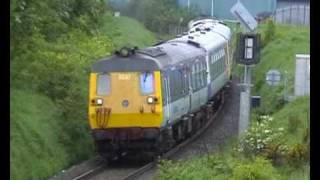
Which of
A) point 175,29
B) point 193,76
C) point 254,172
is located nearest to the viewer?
point 254,172

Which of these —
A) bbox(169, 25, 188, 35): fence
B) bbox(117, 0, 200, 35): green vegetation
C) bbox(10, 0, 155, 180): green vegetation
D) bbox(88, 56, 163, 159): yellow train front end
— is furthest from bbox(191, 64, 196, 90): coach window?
bbox(169, 25, 188, 35): fence

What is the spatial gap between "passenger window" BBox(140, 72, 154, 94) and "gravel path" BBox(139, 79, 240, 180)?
1700 millimetres

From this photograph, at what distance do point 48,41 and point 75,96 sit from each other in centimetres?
331

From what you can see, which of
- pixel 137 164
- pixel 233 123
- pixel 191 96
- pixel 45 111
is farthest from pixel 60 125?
pixel 233 123

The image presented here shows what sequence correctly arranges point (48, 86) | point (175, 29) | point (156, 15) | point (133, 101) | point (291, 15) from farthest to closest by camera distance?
point (175, 29), point (156, 15), point (291, 15), point (48, 86), point (133, 101)

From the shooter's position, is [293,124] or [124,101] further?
[293,124]

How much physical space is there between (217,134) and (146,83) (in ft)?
18.9

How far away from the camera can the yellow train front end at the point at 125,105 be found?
15453 mm

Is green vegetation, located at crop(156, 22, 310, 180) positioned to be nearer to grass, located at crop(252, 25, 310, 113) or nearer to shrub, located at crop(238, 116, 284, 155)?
shrub, located at crop(238, 116, 284, 155)

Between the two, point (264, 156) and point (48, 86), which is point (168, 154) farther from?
point (264, 156)

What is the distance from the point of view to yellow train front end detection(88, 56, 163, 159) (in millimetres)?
15453

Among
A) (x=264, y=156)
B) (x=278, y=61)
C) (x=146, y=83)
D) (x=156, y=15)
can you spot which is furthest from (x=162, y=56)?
(x=156, y=15)

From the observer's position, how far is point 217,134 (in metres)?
20.8

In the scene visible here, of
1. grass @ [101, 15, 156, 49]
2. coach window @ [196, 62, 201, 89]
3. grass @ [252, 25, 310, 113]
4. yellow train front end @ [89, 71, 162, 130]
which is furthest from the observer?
grass @ [101, 15, 156, 49]
